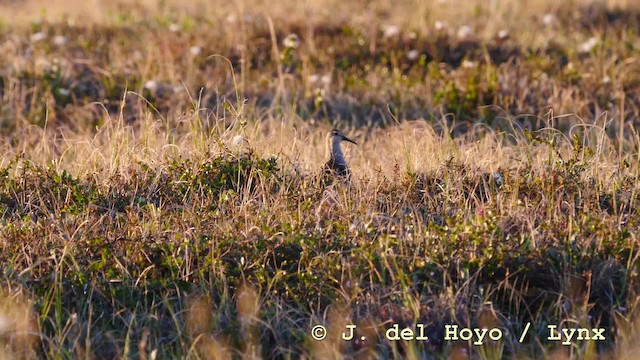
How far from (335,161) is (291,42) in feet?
9.19

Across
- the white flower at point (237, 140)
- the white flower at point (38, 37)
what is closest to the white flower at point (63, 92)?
the white flower at point (38, 37)

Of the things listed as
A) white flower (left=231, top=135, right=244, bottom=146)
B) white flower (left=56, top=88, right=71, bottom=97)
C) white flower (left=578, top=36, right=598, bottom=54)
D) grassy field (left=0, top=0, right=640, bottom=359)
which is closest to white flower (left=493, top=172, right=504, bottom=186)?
grassy field (left=0, top=0, right=640, bottom=359)

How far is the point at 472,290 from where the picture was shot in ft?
13.8

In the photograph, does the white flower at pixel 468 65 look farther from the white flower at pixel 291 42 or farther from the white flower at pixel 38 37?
the white flower at pixel 38 37

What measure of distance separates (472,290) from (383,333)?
1.66 ft

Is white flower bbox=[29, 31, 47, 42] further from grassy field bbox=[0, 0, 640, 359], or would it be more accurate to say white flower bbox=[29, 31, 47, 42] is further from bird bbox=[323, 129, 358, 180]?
bird bbox=[323, 129, 358, 180]

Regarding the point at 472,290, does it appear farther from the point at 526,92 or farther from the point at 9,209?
the point at 526,92

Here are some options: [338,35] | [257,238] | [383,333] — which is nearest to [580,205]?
[383,333]

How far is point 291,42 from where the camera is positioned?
7.93m

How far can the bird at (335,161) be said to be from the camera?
206 inches

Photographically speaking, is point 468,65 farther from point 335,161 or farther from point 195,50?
point 335,161

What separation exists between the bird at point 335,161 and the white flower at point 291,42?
102 inches

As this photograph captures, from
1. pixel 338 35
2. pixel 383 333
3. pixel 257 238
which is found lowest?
pixel 383 333

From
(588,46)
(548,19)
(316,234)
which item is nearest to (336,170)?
(316,234)
